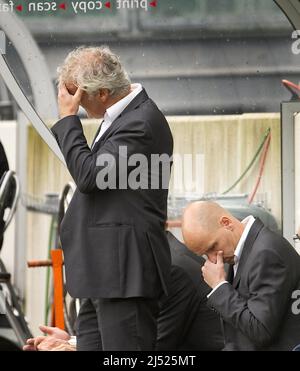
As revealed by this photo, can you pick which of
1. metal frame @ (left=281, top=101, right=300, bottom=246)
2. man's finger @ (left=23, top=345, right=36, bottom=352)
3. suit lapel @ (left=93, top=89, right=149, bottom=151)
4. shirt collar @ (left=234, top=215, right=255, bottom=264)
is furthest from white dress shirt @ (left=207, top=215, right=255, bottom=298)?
man's finger @ (left=23, top=345, right=36, bottom=352)

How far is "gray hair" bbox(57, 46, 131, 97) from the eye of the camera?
4.33 meters

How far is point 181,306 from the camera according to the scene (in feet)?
15.1

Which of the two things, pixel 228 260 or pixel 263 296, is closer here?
pixel 263 296

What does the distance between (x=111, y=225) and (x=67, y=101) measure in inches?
19.4

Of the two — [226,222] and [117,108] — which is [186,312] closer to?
[226,222]

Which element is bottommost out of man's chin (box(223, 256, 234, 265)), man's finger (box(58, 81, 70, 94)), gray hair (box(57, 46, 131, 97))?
man's chin (box(223, 256, 234, 265))

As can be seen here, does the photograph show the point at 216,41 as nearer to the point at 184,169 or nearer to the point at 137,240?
the point at 184,169

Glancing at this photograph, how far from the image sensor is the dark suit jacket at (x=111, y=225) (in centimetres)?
423

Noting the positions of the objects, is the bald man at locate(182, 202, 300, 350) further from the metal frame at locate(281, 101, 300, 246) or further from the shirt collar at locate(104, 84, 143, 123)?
the shirt collar at locate(104, 84, 143, 123)

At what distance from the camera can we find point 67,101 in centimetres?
438

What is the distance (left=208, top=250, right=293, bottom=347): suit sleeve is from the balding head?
15cm

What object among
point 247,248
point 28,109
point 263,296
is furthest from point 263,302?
point 28,109


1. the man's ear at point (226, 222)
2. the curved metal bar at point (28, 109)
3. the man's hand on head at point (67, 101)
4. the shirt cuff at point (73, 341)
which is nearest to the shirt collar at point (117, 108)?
the man's hand on head at point (67, 101)

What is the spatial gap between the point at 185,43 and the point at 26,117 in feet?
2.30
